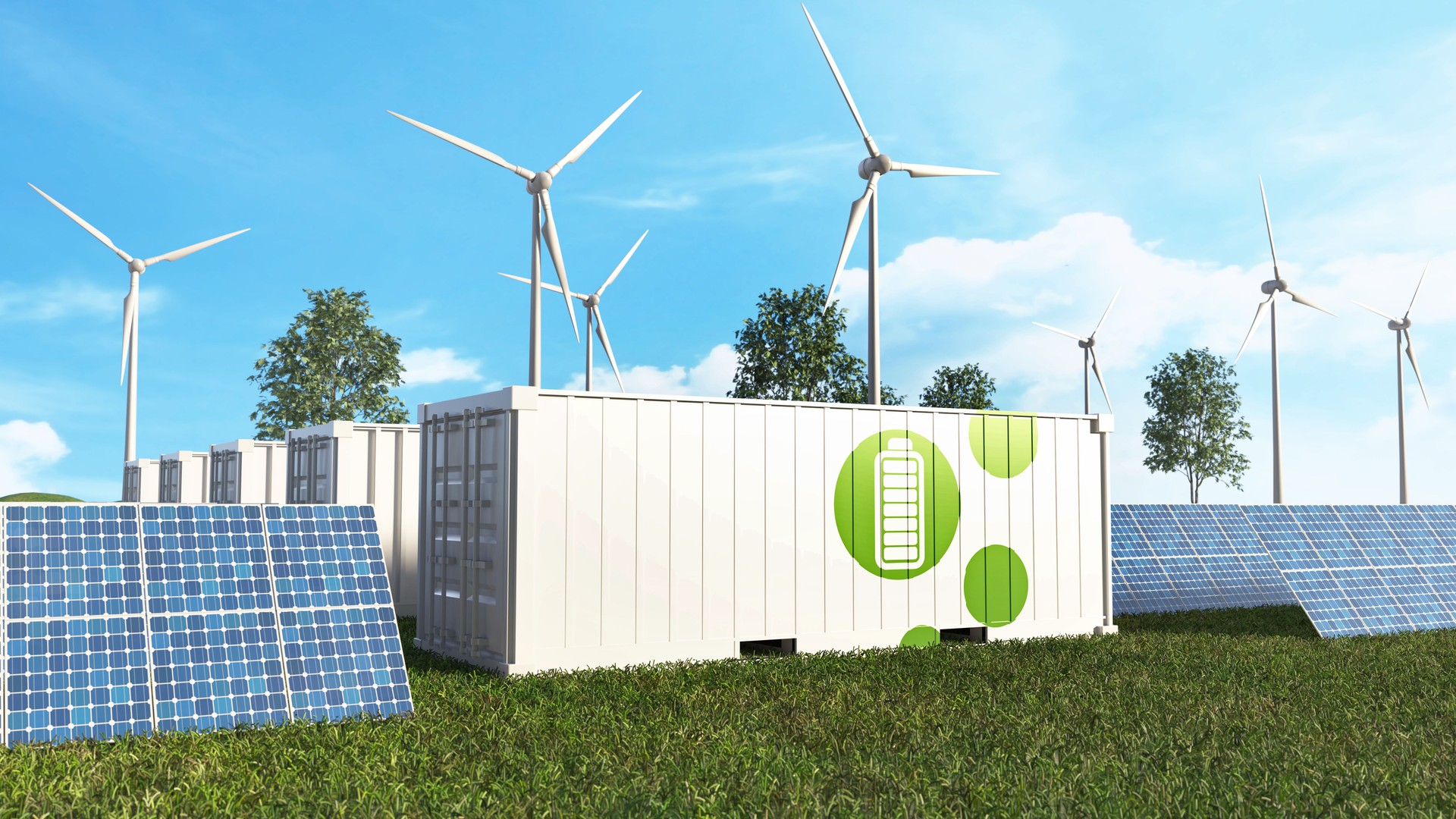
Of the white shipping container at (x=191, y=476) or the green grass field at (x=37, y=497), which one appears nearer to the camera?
the white shipping container at (x=191, y=476)

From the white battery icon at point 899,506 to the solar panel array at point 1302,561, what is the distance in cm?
574

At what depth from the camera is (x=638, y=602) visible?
1195cm

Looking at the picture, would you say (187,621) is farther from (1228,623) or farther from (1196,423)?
(1196,423)

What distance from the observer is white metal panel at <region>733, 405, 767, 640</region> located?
12.5 meters

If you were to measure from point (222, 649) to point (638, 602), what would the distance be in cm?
448

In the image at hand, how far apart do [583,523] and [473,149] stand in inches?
402

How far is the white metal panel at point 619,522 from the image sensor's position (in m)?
11.8

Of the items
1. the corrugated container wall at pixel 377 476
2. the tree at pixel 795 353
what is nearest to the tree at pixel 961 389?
A: the tree at pixel 795 353

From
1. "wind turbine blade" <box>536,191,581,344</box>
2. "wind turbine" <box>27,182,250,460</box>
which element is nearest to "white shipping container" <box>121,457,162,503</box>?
"wind turbine" <box>27,182,250,460</box>

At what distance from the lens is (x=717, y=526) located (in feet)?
40.8

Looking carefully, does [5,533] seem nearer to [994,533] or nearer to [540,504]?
[540,504]

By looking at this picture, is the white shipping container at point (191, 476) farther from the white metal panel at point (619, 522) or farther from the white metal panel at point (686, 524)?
the white metal panel at point (686, 524)

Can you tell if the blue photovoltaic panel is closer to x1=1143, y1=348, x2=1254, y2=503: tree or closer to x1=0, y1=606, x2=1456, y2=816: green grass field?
x1=0, y1=606, x2=1456, y2=816: green grass field

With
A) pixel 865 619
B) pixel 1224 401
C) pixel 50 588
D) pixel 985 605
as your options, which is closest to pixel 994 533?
pixel 985 605
